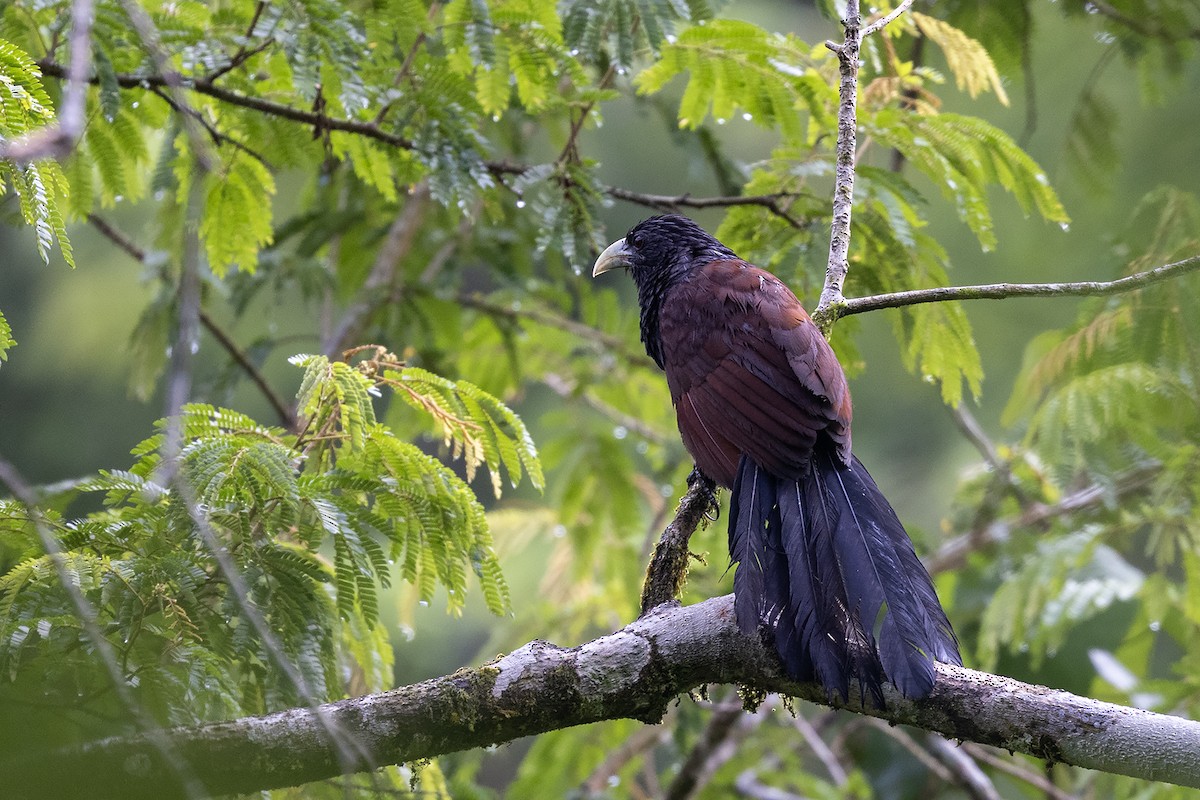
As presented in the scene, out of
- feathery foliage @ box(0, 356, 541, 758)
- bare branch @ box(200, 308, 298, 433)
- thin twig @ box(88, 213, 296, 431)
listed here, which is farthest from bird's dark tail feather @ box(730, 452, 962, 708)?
bare branch @ box(200, 308, 298, 433)

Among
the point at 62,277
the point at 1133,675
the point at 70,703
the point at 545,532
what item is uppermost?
the point at 62,277

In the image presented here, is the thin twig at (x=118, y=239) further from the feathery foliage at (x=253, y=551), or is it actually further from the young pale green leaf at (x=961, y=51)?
the young pale green leaf at (x=961, y=51)

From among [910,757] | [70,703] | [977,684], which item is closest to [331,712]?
[70,703]

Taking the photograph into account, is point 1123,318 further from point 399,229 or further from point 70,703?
point 70,703

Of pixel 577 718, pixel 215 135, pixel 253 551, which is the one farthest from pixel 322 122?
pixel 577 718

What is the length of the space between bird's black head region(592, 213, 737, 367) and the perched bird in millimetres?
24

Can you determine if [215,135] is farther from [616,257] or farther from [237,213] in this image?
[616,257]

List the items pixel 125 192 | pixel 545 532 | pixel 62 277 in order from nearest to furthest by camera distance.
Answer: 1. pixel 125 192
2. pixel 545 532
3. pixel 62 277

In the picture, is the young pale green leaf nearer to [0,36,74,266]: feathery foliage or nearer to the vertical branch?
the vertical branch

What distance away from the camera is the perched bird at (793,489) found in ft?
5.97

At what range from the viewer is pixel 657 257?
3.47m

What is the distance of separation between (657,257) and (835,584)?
5.78ft

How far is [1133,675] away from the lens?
170 inches

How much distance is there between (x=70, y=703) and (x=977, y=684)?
61.2 inches
